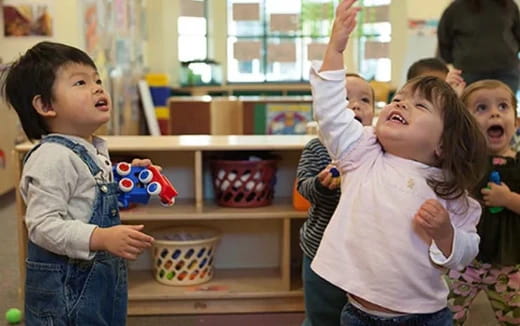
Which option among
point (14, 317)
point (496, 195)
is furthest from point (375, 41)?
point (496, 195)

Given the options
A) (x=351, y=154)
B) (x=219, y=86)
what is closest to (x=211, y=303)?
(x=351, y=154)

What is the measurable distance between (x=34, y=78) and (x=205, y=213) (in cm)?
112

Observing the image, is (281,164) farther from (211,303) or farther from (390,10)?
(390,10)

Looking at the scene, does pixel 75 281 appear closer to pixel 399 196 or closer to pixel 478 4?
pixel 399 196

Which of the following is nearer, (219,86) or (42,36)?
(42,36)

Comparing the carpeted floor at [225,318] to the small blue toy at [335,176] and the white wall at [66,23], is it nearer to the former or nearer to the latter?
the small blue toy at [335,176]

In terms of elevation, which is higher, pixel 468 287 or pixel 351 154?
pixel 351 154

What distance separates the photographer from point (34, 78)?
1301 millimetres

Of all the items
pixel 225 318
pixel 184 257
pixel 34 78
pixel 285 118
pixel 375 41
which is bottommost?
pixel 225 318

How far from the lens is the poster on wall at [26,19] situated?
4109mm

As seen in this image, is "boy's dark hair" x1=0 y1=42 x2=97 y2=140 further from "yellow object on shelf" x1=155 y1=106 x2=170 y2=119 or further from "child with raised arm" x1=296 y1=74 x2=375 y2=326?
"yellow object on shelf" x1=155 y1=106 x2=170 y2=119

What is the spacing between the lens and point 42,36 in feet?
13.6

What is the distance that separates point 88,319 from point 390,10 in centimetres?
709

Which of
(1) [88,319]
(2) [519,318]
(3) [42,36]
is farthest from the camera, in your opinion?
(3) [42,36]
